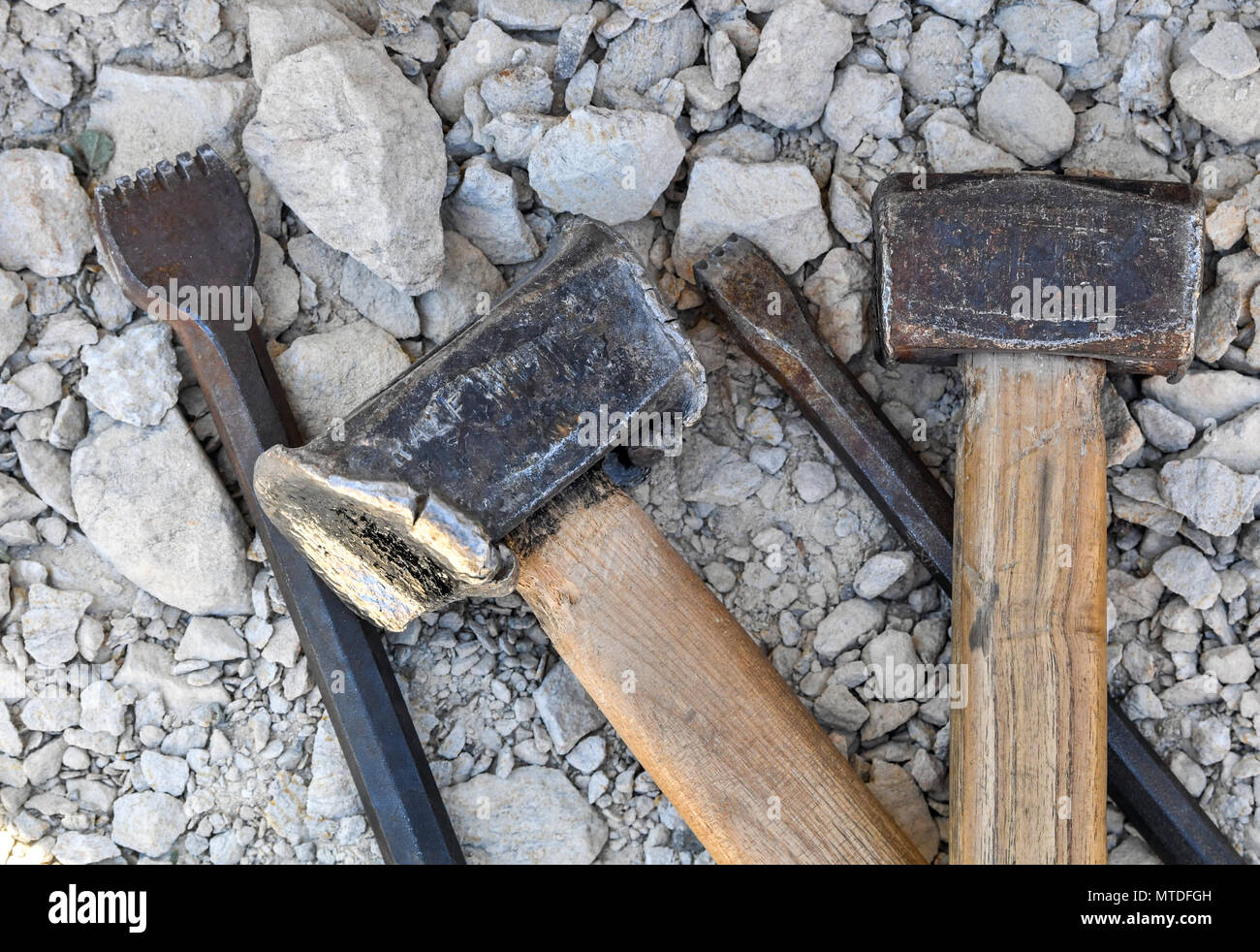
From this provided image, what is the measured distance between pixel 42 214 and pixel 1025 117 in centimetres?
229

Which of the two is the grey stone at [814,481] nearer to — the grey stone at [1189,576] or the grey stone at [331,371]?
the grey stone at [1189,576]

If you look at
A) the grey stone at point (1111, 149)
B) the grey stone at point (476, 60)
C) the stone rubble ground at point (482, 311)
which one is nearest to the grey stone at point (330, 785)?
the stone rubble ground at point (482, 311)

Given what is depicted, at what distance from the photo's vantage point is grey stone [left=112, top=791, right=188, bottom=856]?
2.22m

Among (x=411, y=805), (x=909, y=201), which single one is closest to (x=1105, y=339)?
(x=909, y=201)

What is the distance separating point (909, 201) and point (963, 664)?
0.97 meters

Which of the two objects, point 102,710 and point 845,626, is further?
point 845,626

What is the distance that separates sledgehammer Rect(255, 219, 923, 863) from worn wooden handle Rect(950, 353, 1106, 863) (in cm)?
24

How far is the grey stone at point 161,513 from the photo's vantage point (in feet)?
7.43

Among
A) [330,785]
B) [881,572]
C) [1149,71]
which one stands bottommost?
[330,785]

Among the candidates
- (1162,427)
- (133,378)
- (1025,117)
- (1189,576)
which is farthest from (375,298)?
(1189,576)

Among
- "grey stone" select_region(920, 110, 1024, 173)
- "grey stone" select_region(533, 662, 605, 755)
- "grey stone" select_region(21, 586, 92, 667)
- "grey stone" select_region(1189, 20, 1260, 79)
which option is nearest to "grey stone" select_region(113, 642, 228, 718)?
"grey stone" select_region(21, 586, 92, 667)

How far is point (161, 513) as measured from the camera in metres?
2.28

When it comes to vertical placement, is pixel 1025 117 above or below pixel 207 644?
above

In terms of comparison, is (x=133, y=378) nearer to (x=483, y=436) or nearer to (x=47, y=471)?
(x=47, y=471)
